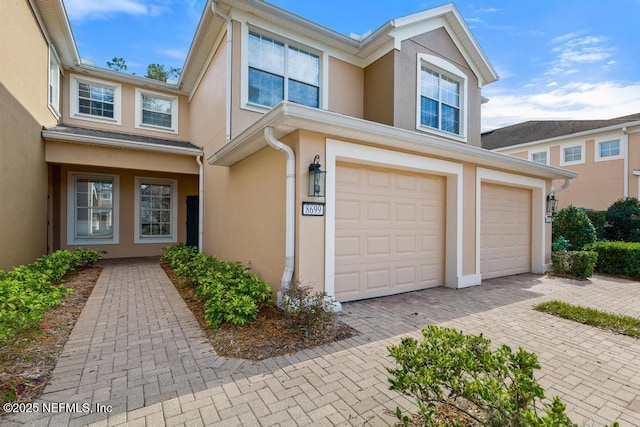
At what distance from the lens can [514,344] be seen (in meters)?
3.60

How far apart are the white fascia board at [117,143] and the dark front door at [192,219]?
2422 millimetres

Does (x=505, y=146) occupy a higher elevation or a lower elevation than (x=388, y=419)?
higher

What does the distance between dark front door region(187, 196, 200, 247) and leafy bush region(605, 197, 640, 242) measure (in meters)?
16.6

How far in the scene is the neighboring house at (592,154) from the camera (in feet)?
46.2

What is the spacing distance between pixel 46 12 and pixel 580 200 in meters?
22.9

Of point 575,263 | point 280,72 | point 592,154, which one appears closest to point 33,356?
point 280,72

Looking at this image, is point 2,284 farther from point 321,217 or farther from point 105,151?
point 105,151

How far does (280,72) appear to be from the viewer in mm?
6906

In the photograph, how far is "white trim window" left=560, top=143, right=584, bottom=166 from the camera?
15.8 meters

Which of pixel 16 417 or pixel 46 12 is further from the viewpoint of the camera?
pixel 46 12

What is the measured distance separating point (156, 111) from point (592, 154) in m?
20.7

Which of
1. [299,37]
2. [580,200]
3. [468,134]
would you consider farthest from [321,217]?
[580,200]

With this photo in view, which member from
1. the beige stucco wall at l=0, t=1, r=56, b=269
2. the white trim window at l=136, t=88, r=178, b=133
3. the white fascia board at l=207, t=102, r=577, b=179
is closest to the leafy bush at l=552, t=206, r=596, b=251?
the white fascia board at l=207, t=102, r=577, b=179

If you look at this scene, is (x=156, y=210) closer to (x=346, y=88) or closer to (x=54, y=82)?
(x=54, y=82)
